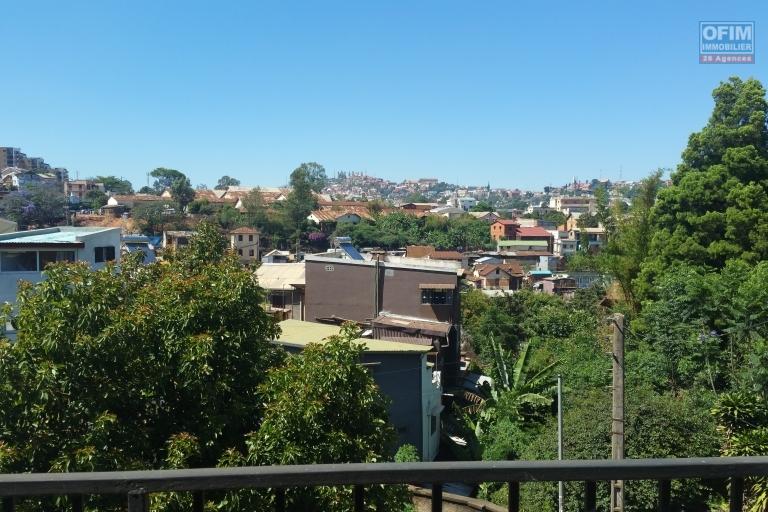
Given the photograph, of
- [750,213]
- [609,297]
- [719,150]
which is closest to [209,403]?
[750,213]

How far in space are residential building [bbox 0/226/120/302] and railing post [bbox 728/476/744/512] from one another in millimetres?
15229

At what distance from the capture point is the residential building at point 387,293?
2009 centimetres

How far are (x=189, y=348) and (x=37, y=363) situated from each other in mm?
1236

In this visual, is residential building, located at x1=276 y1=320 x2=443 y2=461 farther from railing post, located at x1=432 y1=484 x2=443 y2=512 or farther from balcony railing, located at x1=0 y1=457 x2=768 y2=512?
balcony railing, located at x1=0 y1=457 x2=768 y2=512

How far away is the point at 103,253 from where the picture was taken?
1877 cm

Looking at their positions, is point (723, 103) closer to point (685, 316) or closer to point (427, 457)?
point (685, 316)

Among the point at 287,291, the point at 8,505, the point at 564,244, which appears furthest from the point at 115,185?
the point at 8,505

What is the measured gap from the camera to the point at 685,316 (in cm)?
1538

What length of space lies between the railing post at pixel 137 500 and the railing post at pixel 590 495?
1171 mm

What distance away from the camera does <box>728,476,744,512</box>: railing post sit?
1.95 meters

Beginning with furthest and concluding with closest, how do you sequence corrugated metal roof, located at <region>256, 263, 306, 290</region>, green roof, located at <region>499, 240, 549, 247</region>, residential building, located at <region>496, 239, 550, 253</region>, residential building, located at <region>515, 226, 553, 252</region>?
residential building, located at <region>515, 226, 553, 252</region>
green roof, located at <region>499, 240, 549, 247</region>
residential building, located at <region>496, 239, 550, 253</region>
corrugated metal roof, located at <region>256, 263, 306, 290</region>

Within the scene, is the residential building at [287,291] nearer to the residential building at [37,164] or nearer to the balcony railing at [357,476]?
the balcony railing at [357,476]

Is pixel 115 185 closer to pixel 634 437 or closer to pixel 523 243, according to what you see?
pixel 523 243

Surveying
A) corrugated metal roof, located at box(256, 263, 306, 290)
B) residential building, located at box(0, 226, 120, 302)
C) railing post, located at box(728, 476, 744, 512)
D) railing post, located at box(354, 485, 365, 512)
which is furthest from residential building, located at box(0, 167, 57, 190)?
railing post, located at box(728, 476, 744, 512)
